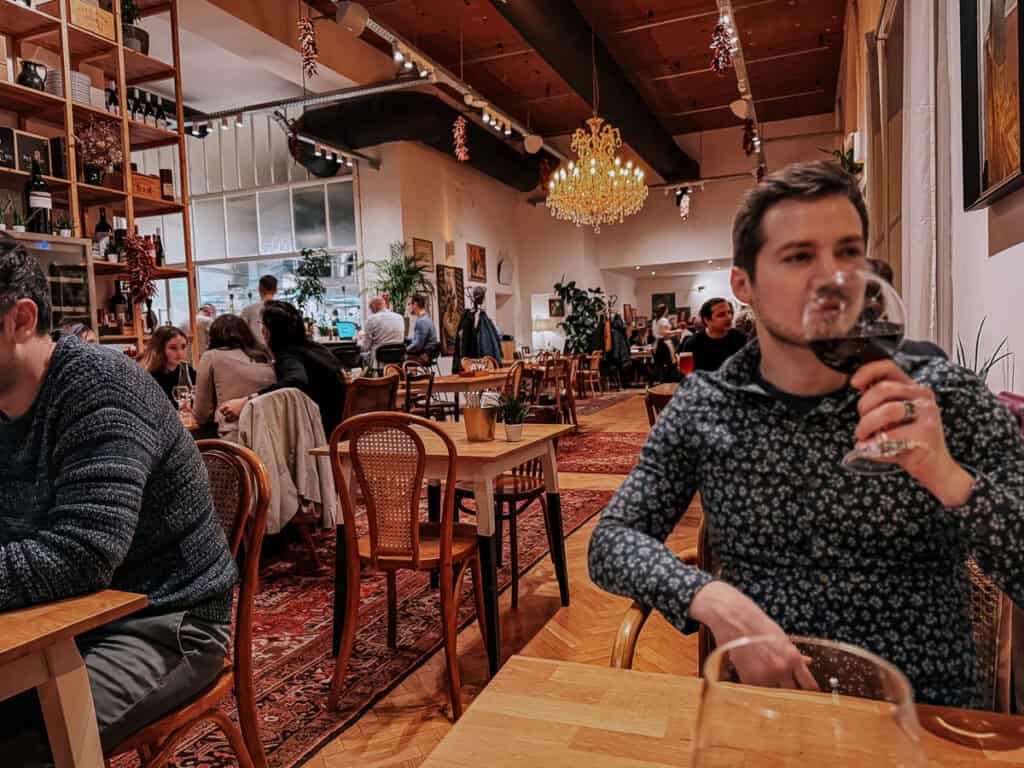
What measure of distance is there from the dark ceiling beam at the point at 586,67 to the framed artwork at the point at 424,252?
11.9 feet

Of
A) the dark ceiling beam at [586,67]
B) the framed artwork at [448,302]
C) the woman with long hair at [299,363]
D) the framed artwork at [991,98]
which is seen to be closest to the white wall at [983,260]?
the framed artwork at [991,98]

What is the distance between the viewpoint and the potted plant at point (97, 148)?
5184 mm

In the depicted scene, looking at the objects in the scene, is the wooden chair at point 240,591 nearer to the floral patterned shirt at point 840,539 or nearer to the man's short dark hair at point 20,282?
the man's short dark hair at point 20,282

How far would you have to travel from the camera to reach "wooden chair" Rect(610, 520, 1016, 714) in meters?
1.25

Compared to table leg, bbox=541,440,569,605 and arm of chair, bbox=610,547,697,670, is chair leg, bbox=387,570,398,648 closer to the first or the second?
table leg, bbox=541,440,569,605

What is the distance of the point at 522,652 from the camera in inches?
117

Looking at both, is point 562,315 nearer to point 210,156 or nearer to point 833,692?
point 210,156

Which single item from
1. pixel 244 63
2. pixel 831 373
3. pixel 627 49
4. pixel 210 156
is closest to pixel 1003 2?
pixel 831 373

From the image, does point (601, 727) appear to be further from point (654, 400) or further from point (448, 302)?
point (448, 302)

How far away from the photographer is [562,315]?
1567 cm

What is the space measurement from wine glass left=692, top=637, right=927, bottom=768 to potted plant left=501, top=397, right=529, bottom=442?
2.66 m

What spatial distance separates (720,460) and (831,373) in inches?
8.5

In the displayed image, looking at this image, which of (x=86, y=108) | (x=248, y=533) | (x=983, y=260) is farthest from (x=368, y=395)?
(x=983, y=260)

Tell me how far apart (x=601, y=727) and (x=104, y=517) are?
102 centimetres
